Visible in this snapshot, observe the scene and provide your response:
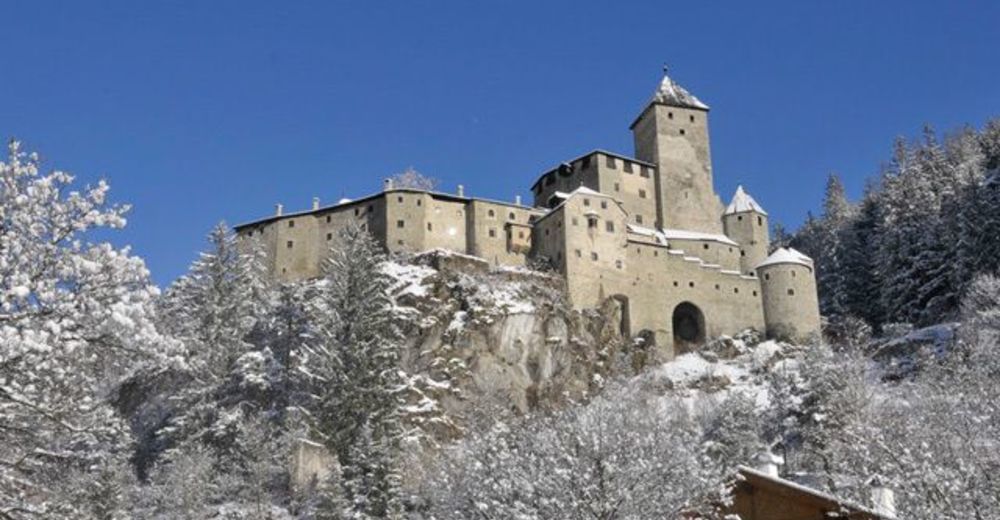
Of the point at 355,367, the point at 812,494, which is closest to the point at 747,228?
the point at 355,367

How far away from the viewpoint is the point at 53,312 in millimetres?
12203

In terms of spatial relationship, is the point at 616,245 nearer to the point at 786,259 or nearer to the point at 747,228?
the point at 786,259

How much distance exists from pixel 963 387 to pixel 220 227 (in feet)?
139

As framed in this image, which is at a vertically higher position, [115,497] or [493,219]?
[493,219]

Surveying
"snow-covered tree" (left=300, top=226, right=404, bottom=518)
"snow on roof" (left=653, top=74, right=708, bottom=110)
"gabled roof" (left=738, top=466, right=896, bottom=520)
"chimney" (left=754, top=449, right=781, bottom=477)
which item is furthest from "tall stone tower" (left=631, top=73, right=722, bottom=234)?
"gabled roof" (left=738, top=466, right=896, bottom=520)

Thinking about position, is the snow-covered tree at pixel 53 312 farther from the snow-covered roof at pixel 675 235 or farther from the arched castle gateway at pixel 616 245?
the snow-covered roof at pixel 675 235

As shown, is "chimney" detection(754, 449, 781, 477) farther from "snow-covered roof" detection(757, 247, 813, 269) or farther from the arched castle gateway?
"snow-covered roof" detection(757, 247, 813, 269)

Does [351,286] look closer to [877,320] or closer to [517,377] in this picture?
[517,377]

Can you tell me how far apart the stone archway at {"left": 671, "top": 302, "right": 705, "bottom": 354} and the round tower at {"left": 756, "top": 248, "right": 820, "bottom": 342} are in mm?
5202

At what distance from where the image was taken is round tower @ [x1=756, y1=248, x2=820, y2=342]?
76688mm

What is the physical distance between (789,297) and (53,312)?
2799 inches

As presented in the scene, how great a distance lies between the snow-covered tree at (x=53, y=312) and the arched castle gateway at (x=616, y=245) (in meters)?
58.7

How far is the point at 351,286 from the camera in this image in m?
48.8

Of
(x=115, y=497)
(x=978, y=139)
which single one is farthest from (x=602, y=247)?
(x=978, y=139)
